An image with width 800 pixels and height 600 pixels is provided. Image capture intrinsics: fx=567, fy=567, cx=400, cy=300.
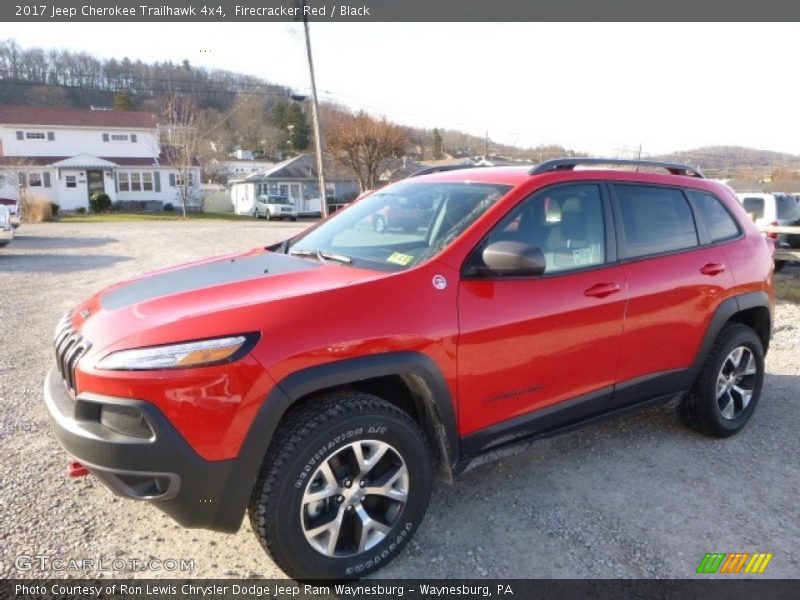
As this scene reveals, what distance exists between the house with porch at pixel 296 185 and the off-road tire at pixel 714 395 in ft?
137

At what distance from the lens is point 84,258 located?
1396 centimetres

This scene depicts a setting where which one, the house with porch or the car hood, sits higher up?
the house with porch

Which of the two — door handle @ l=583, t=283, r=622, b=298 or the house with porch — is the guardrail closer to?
door handle @ l=583, t=283, r=622, b=298

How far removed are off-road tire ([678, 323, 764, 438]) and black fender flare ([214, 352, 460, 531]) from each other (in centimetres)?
214

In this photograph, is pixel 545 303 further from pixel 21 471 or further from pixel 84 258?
pixel 84 258

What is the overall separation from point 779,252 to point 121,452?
12.8 m

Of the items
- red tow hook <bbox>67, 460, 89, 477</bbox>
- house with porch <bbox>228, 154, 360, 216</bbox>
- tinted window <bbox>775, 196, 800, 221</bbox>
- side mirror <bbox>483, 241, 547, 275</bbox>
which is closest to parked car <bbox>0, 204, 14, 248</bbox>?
red tow hook <bbox>67, 460, 89, 477</bbox>

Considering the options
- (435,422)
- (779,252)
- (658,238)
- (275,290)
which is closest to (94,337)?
(275,290)

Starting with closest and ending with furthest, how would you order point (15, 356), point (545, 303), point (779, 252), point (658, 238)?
point (545, 303), point (658, 238), point (15, 356), point (779, 252)

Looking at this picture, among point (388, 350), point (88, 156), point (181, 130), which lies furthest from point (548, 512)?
point (181, 130)

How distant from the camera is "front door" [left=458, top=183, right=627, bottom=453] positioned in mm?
2758

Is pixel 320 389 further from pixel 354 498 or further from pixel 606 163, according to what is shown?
pixel 606 163

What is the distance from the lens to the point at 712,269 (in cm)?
380

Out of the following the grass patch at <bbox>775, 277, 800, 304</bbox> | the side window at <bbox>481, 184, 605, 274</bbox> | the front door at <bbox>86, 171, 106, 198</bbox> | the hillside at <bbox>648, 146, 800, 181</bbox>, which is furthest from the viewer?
the hillside at <bbox>648, 146, 800, 181</bbox>
